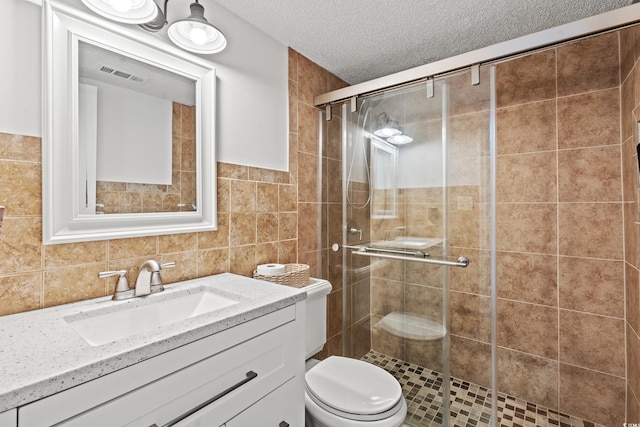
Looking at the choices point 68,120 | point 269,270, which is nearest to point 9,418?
point 68,120

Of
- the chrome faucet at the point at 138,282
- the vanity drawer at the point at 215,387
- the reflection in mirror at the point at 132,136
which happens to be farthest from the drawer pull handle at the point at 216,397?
the reflection in mirror at the point at 132,136

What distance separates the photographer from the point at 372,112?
1.92 m

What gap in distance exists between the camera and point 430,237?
5.58 ft

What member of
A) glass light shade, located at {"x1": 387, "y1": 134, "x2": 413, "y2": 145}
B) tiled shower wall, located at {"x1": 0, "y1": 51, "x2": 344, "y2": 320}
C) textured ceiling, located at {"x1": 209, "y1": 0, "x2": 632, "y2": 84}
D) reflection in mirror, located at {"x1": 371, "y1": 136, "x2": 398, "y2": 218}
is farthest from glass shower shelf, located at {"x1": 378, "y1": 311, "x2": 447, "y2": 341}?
textured ceiling, located at {"x1": 209, "y1": 0, "x2": 632, "y2": 84}

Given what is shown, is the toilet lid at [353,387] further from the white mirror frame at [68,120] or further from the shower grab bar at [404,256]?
the white mirror frame at [68,120]

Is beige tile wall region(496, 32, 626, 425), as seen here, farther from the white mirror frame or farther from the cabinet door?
the white mirror frame

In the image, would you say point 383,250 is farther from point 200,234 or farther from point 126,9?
point 126,9

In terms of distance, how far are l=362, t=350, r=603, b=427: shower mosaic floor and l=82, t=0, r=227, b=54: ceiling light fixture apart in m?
2.01

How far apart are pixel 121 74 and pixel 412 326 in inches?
75.5

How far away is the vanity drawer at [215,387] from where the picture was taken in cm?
Result: 69

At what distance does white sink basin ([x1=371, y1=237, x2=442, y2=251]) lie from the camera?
1.70m

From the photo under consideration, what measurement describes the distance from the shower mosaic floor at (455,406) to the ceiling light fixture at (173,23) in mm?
2006

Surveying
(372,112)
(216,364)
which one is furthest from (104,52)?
(372,112)

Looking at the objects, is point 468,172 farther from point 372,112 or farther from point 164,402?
point 164,402
